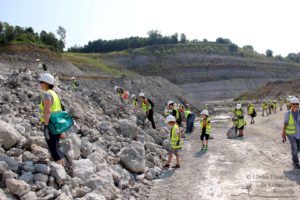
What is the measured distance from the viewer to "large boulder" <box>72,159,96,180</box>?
265 inches

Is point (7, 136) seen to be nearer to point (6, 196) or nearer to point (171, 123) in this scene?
point (6, 196)

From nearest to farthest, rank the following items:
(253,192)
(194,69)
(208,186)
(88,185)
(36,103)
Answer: (88,185) → (253,192) → (208,186) → (36,103) → (194,69)

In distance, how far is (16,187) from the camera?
517 centimetres

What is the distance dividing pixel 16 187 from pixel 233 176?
215 inches

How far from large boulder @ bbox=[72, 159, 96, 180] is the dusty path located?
1549 mm

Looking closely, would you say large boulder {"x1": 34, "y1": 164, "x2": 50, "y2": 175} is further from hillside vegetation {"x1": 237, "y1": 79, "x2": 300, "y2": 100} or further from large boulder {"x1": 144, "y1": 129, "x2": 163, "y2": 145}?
hillside vegetation {"x1": 237, "y1": 79, "x2": 300, "y2": 100}

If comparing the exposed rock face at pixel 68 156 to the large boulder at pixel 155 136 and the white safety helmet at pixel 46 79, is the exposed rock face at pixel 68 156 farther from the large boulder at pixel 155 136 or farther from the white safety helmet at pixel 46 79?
the white safety helmet at pixel 46 79

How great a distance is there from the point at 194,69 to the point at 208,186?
299 ft

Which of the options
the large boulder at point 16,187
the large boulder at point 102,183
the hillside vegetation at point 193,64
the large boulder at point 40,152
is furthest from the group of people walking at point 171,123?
the hillside vegetation at point 193,64

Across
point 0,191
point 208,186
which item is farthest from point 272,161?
point 0,191

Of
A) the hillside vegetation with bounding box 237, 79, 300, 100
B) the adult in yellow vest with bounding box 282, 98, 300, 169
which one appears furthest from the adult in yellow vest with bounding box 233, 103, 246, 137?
the hillside vegetation with bounding box 237, 79, 300, 100

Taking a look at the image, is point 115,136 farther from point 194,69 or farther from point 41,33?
point 194,69

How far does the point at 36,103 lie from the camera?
32.9 ft

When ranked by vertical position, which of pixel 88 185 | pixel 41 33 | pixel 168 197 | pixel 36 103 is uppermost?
pixel 41 33
